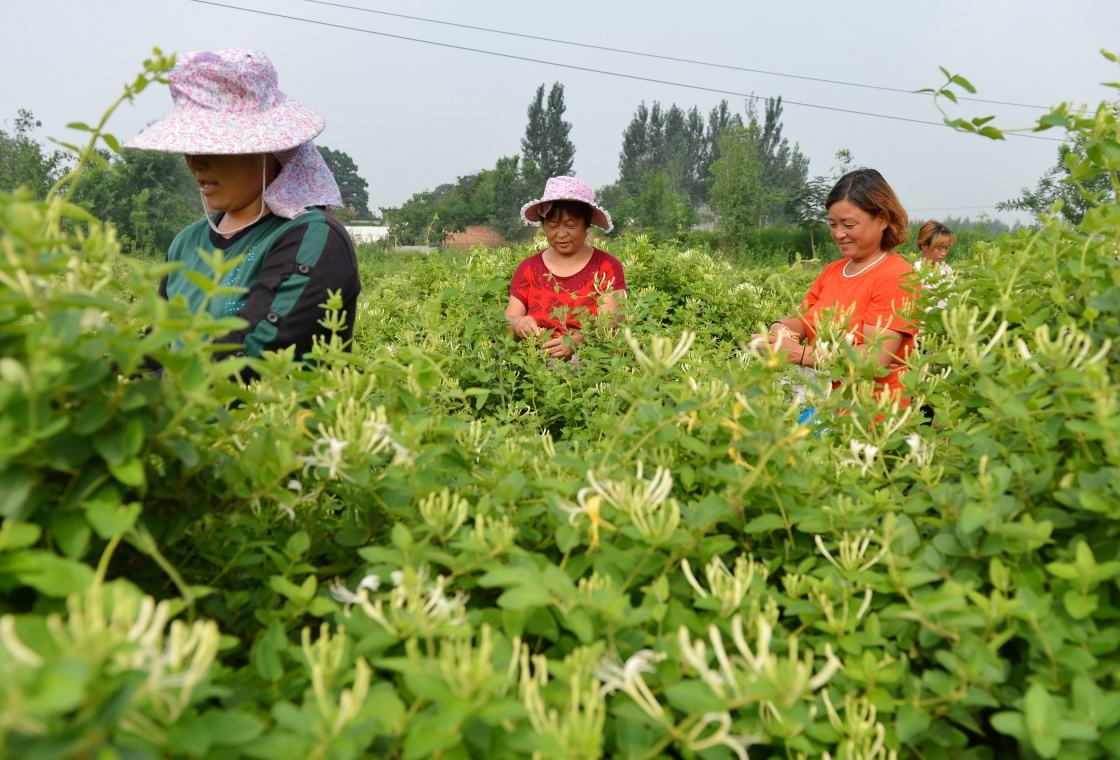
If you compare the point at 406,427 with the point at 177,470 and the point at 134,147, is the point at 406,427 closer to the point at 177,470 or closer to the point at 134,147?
the point at 177,470

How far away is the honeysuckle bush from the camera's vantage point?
828mm

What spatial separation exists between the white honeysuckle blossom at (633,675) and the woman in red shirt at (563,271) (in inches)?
128

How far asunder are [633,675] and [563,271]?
379 cm

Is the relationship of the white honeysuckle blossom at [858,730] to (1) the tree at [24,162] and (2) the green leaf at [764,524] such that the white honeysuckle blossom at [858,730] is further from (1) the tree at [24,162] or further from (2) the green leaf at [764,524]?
(1) the tree at [24,162]

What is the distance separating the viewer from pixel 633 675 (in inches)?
36.0

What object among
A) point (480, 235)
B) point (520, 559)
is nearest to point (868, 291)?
point (520, 559)

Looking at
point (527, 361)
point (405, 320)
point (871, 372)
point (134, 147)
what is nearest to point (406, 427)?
point (871, 372)

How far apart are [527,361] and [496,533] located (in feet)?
8.98

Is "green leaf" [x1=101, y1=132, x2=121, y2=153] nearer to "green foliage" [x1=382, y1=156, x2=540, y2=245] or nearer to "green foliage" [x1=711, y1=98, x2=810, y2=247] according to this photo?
"green foliage" [x1=711, y1=98, x2=810, y2=247]

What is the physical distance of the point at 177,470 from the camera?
3.60 feet

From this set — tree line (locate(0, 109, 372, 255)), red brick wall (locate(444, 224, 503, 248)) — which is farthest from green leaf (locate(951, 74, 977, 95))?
red brick wall (locate(444, 224, 503, 248))

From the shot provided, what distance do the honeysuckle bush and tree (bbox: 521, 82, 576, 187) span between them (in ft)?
220

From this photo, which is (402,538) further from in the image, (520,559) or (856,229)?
(856,229)

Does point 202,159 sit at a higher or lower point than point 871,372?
higher
